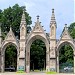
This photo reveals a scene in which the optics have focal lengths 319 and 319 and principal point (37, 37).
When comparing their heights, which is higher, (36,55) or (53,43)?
(53,43)

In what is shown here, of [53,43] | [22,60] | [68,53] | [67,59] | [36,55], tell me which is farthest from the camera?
[67,59]

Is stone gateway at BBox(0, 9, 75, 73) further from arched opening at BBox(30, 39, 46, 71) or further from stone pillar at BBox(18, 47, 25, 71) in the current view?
arched opening at BBox(30, 39, 46, 71)

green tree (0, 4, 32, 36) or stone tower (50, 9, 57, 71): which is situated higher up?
green tree (0, 4, 32, 36)

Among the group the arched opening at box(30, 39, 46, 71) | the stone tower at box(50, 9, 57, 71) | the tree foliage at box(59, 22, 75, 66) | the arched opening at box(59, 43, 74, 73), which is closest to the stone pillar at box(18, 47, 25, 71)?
the stone tower at box(50, 9, 57, 71)

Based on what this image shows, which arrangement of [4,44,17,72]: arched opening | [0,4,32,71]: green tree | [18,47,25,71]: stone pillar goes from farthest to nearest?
[0,4,32,71]: green tree, [4,44,17,72]: arched opening, [18,47,25,71]: stone pillar

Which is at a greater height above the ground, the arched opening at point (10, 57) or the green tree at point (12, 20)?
the green tree at point (12, 20)

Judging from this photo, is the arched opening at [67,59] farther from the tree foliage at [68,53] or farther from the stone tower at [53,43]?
the stone tower at [53,43]

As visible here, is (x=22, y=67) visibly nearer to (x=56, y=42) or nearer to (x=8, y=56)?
(x=56, y=42)

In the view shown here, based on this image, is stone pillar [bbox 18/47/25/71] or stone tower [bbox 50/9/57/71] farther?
stone pillar [bbox 18/47/25/71]

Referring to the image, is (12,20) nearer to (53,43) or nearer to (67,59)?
(67,59)

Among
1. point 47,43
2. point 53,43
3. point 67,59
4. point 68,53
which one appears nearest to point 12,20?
point 68,53

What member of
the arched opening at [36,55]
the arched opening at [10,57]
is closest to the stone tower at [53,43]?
the arched opening at [10,57]

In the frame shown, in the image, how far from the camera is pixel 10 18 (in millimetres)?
69625

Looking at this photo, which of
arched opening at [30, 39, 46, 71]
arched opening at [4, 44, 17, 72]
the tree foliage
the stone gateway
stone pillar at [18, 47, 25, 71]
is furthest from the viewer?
arched opening at [30, 39, 46, 71]
